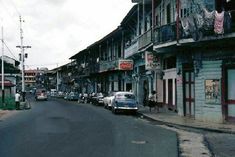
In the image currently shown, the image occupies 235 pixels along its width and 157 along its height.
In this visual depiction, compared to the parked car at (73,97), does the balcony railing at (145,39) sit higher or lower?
higher

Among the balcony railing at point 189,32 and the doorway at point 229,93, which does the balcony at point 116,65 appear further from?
the doorway at point 229,93

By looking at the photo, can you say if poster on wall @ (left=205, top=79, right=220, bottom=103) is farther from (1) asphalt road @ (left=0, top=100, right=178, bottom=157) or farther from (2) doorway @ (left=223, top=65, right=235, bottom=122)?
(1) asphalt road @ (left=0, top=100, right=178, bottom=157)

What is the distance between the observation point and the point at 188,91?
2730 centimetres

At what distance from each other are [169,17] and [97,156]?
19.9 meters

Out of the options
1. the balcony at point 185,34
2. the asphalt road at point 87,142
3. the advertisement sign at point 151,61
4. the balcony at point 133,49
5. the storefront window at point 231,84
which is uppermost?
the balcony at point 133,49

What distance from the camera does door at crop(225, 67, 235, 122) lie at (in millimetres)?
22734

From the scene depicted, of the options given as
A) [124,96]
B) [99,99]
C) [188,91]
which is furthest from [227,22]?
[99,99]

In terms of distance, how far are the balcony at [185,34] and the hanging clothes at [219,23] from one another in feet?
0.60

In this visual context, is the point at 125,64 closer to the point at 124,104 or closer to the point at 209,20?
the point at 124,104

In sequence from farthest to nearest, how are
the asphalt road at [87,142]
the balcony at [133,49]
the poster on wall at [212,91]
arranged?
the balcony at [133,49] < the poster on wall at [212,91] < the asphalt road at [87,142]

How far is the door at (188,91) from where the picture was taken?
2670 centimetres

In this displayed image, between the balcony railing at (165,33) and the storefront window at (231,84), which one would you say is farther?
the balcony railing at (165,33)

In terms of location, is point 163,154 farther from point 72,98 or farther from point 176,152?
point 72,98

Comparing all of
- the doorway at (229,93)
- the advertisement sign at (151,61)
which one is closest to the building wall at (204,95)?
the doorway at (229,93)
